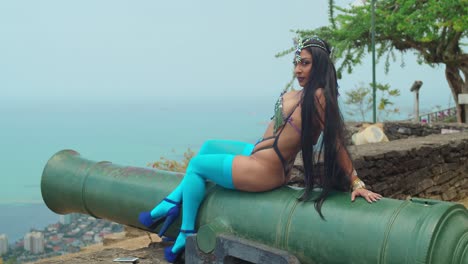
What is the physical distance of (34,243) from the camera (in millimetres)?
10156

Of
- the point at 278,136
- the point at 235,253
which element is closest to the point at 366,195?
the point at 278,136

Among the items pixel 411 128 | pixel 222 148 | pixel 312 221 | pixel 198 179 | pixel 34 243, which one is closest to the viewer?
pixel 312 221

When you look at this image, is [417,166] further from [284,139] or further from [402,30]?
[402,30]

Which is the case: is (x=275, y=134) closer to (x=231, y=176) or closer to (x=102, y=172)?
(x=231, y=176)

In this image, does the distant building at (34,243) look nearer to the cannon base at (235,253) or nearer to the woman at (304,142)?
the cannon base at (235,253)

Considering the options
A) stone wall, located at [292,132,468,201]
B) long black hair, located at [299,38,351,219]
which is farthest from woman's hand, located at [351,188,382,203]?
stone wall, located at [292,132,468,201]

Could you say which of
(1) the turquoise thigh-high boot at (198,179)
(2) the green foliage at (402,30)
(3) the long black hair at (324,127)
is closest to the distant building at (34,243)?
(1) the turquoise thigh-high boot at (198,179)

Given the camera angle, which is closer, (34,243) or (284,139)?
(284,139)

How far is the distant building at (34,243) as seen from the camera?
9321 millimetres

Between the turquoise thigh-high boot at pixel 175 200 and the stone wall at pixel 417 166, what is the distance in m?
1.88

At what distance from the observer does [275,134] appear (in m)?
2.96

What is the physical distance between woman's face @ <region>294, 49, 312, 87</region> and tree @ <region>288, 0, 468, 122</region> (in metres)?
13.4

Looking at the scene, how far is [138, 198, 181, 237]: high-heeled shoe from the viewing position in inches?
125

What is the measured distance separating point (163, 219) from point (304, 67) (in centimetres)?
105
